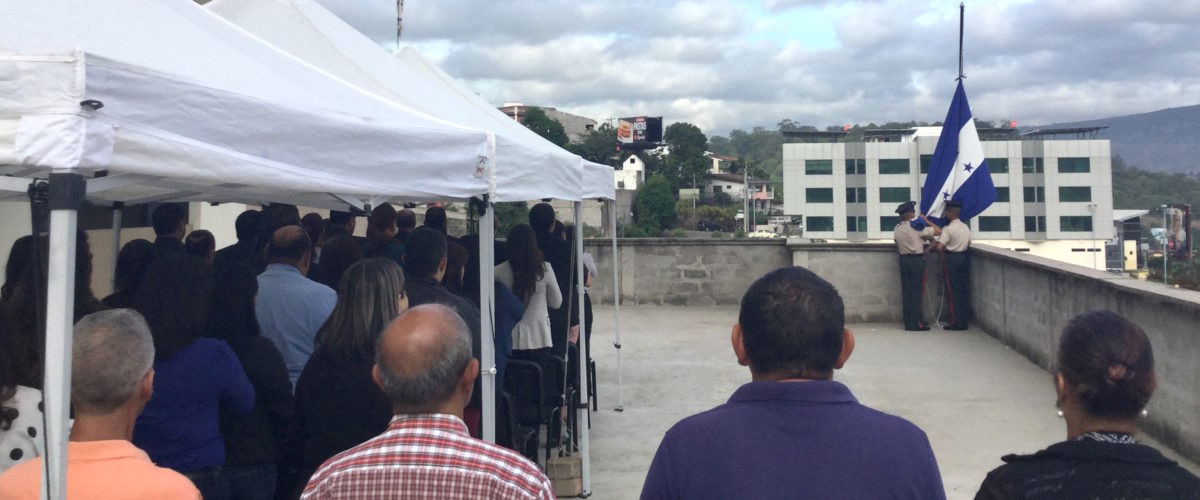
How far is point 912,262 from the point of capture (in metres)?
11.7

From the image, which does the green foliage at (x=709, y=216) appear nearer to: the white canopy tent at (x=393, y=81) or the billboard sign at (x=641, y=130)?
the billboard sign at (x=641, y=130)

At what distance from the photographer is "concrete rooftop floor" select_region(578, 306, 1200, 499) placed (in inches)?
250


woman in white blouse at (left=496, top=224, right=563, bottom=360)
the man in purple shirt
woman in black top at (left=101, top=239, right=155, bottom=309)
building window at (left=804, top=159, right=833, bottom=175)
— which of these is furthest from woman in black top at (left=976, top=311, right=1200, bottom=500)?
building window at (left=804, top=159, right=833, bottom=175)

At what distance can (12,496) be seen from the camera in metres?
2.08

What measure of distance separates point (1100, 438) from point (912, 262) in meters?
10.3

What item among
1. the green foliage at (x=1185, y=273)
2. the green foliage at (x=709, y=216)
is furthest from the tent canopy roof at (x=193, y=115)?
the green foliage at (x=709, y=216)

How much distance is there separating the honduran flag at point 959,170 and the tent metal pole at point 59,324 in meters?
10.8

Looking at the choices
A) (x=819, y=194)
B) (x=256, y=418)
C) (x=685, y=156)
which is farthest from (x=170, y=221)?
(x=685, y=156)

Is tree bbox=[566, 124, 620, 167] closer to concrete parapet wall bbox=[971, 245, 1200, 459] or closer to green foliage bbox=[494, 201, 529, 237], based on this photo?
green foliage bbox=[494, 201, 529, 237]

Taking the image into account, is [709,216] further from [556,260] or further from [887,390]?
[556,260]

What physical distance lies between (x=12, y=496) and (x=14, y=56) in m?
1.04

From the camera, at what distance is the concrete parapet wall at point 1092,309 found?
5848 millimetres

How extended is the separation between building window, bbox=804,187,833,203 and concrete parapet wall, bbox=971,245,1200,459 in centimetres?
8789

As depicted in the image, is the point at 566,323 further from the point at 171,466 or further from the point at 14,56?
the point at 14,56
